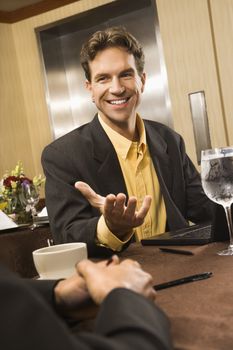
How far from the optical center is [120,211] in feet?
4.58

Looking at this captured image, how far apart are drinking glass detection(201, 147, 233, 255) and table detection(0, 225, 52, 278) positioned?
73cm

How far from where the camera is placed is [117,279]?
0.73m

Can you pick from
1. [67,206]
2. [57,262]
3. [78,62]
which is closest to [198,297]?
[57,262]

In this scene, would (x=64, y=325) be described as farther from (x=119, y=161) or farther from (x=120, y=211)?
(x=119, y=161)

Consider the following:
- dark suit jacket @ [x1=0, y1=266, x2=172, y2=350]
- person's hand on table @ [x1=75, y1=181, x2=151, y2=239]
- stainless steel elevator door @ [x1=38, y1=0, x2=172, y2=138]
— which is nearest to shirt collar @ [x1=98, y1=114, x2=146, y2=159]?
person's hand on table @ [x1=75, y1=181, x2=151, y2=239]

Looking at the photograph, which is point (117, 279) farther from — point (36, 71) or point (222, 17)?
point (36, 71)

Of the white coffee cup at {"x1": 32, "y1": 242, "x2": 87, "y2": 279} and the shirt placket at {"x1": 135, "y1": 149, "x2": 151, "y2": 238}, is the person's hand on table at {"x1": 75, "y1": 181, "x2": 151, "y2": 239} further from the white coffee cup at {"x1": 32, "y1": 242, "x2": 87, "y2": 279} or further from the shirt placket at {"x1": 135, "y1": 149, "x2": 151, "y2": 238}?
the shirt placket at {"x1": 135, "y1": 149, "x2": 151, "y2": 238}

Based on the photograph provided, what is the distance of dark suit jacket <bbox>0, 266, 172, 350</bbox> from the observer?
1.70ft

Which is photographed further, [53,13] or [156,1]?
[53,13]

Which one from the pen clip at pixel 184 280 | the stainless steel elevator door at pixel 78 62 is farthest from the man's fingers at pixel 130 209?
the stainless steel elevator door at pixel 78 62

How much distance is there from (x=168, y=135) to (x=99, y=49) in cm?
44

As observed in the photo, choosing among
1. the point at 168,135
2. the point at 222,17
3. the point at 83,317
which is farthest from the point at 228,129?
the point at 83,317

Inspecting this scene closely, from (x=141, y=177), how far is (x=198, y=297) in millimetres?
1217

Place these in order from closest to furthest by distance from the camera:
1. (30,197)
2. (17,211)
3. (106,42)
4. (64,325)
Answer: (64,325)
(106,42)
(30,197)
(17,211)
